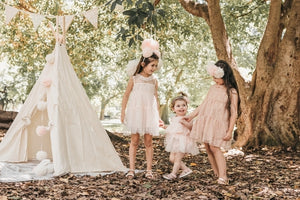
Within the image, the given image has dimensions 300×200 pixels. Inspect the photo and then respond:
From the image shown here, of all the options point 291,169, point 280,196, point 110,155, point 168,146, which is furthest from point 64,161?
point 291,169

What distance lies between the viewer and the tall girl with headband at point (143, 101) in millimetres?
4848

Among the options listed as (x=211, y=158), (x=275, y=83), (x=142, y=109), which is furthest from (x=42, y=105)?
(x=275, y=83)

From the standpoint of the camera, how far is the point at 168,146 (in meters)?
4.87

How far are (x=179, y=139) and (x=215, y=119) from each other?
55 centimetres

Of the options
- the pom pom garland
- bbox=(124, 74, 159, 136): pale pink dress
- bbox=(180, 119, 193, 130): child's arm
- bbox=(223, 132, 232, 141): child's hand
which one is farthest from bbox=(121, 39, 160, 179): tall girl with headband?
the pom pom garland

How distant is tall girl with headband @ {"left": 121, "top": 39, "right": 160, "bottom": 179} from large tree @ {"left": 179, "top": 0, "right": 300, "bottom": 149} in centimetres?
353

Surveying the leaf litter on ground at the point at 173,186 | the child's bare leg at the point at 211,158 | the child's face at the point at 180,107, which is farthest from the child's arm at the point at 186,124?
the leaf litter on ground at the point at 173,186

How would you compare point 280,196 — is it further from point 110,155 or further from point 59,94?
point 59,94

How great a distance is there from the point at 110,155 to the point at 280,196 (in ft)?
8.10

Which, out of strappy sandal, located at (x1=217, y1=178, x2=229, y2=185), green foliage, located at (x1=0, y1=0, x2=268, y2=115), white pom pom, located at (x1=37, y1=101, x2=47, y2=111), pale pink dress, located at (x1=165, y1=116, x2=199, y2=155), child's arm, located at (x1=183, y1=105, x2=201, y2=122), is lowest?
strappy sandal, located at (x1=217, y1=178, x2=229, y2=185)

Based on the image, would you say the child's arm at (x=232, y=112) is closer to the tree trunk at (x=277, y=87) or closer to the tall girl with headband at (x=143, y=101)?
the tall girl with headband at (x=143, y=101)

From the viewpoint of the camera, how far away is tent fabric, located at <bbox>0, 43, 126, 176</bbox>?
5137 millimetres

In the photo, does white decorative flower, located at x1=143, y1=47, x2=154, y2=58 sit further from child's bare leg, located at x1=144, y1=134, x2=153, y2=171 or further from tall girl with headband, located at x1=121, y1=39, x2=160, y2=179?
child's bare leg, located at x1=144, y1=134, x2=153, y2=171

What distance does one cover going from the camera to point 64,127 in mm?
5238
